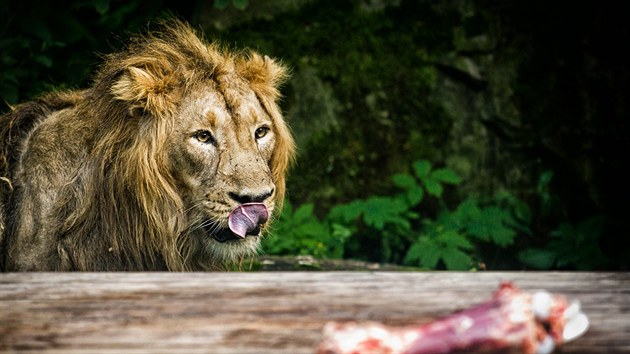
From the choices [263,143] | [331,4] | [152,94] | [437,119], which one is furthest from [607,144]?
[152,94]

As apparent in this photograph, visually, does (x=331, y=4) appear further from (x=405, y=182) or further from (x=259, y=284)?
(x=259, y=284)

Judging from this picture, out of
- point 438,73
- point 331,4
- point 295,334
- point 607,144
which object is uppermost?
point 331,4

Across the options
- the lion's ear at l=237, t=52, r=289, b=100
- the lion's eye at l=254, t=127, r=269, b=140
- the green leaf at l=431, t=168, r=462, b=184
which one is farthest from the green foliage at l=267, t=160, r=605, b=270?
the lion's eye at l=254, t=127, r=269, b=140

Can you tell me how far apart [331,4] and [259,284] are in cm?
389

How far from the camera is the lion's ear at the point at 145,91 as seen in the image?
11.4 ft

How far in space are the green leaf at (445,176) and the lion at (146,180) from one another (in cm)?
208

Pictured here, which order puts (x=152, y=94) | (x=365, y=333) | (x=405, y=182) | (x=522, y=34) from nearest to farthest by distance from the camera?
(x=365, y=333), (x=152, y=94), (x=405, y=182), (x=522, y=34)

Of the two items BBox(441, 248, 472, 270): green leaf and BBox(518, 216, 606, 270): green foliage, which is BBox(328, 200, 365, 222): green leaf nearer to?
BBox(441, 248, 472, 270): green leaf

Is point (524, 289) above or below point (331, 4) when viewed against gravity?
below

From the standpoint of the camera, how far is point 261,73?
12.7ft

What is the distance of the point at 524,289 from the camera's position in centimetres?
214

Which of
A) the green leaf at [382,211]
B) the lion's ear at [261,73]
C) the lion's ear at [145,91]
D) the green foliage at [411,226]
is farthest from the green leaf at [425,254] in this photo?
the lion's ear at [145,91]

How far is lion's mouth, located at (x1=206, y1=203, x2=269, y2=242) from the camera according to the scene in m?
3.33

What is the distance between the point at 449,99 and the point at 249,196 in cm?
285
